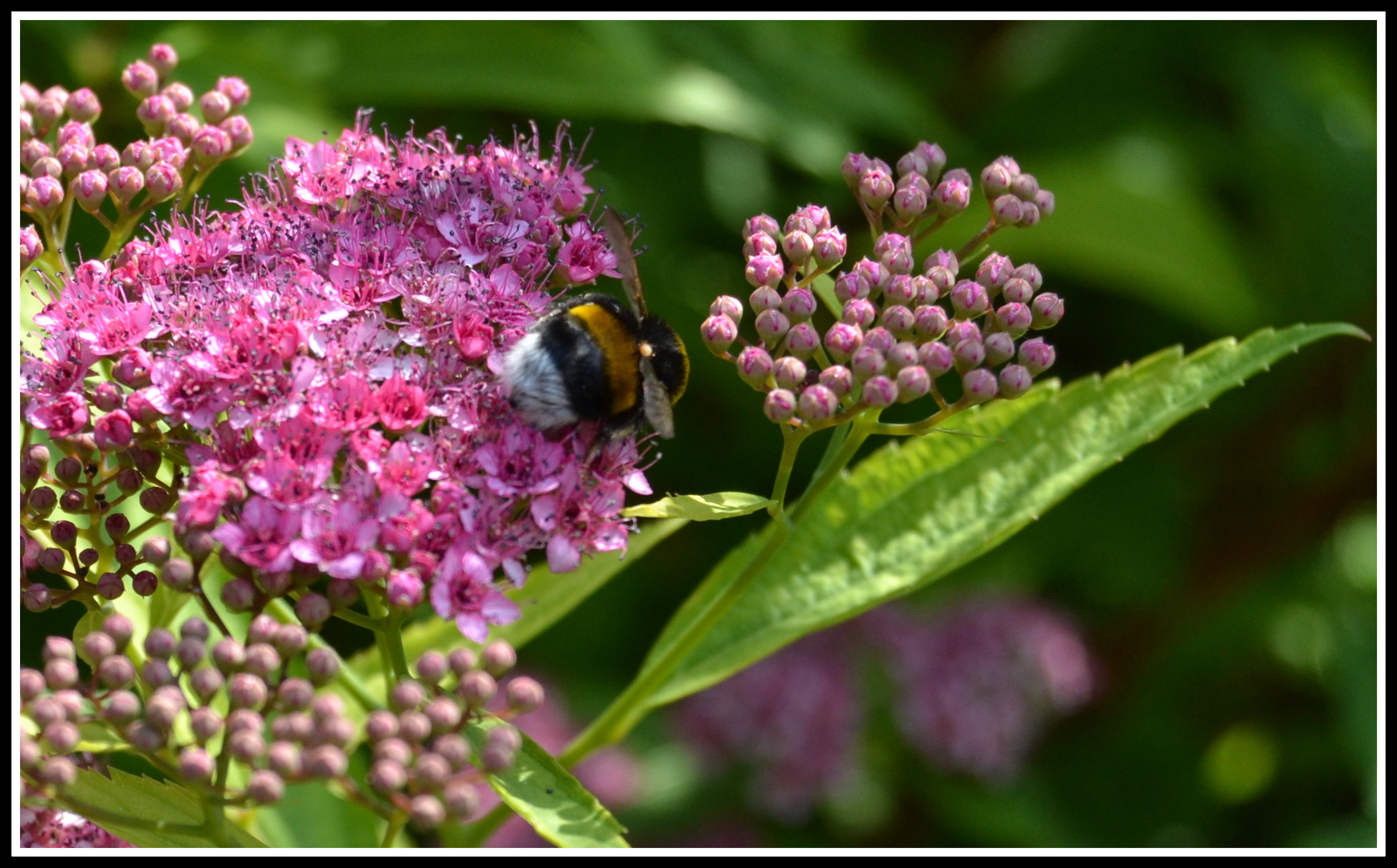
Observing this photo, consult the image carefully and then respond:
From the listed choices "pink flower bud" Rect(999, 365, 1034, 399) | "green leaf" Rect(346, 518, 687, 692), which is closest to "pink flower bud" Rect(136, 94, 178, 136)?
"green leaf" Rect(346, 518, 687, 692)

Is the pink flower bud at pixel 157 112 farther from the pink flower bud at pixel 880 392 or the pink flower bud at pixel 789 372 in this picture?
the pink flower bud at pixel 880 392

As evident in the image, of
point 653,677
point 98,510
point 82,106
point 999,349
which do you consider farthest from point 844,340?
point 82,106

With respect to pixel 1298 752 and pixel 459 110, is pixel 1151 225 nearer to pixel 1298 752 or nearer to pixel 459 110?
pixel 1298 752

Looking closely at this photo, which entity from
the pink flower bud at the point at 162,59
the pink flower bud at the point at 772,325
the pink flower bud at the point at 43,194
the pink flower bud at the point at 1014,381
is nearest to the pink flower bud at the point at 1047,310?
the pink flower bud at the point at 1014,381

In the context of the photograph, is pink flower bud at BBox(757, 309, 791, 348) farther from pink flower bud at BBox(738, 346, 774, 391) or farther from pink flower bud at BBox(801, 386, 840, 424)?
pink flower bud at BBox(801, 386, 840, 424)

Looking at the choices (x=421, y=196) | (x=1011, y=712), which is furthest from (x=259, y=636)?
(x=1011, y=712)

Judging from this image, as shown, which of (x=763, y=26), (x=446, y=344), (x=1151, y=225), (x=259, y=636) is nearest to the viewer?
(x=259, y=636)

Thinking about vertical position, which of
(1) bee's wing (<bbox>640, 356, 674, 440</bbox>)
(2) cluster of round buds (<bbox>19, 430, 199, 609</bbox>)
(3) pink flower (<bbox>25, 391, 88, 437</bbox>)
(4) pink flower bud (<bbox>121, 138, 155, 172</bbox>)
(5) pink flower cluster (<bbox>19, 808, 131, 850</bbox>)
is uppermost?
(4) pink flower bud (<bbox>121, 138, 155, 172</bbox>)

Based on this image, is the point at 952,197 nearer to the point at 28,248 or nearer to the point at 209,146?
the point at 209,146
